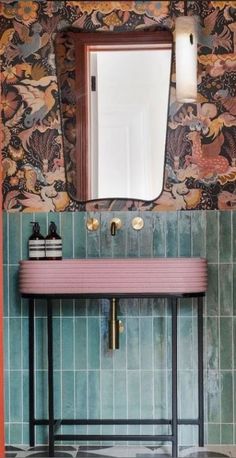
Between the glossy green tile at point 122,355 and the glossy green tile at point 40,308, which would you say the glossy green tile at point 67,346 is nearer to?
the glossy green tile at point 40,308

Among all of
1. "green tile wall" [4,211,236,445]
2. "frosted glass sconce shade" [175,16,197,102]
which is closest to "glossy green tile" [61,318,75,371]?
"green tile wall" [4,211,236,445]

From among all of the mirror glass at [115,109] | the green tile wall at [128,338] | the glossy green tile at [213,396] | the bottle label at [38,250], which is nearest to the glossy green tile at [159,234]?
the green tile wall at [128,338]

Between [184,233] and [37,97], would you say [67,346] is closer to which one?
[184,233]

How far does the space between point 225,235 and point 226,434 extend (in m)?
1.15

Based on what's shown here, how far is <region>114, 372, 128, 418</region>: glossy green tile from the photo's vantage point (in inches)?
163

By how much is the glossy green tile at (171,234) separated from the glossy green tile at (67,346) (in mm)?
716

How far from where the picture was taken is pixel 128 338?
4148 mm

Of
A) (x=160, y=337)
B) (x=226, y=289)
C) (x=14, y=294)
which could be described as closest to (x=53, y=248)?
(x=14, y=294)

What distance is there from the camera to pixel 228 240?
4102 millimetres

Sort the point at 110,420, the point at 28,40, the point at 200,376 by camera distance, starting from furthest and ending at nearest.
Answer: the point at 28,40 → the point at 110,420 → the point at 200,376

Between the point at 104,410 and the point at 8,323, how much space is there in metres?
0.76

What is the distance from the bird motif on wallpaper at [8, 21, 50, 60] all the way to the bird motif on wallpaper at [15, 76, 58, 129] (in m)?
0.17

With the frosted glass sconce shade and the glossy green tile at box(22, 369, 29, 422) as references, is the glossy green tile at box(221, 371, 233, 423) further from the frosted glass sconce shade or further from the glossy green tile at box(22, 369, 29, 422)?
the frosted glass sconce shade

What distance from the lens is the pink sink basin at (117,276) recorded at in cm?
370
